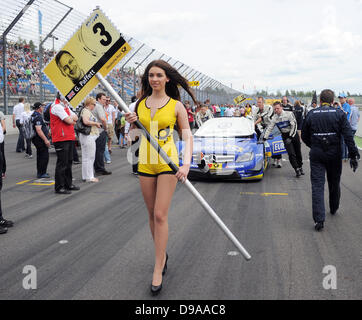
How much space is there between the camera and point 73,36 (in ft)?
11.4

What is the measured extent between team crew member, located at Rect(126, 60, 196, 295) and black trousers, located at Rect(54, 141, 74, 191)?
4128mm

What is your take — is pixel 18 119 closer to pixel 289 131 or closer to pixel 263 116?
pixel 263 116

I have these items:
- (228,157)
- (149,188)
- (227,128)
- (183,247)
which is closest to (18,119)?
(227,128)

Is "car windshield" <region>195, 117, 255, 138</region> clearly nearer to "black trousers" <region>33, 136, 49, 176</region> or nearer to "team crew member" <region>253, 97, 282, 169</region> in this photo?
"team crew member" <region>253, 97, 282, 169</region>

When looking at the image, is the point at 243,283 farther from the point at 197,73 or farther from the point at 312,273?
the point at 197,73

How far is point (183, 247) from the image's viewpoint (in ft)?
14.5

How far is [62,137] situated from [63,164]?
51 centimetres

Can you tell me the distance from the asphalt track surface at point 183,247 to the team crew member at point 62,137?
0.33 metres
